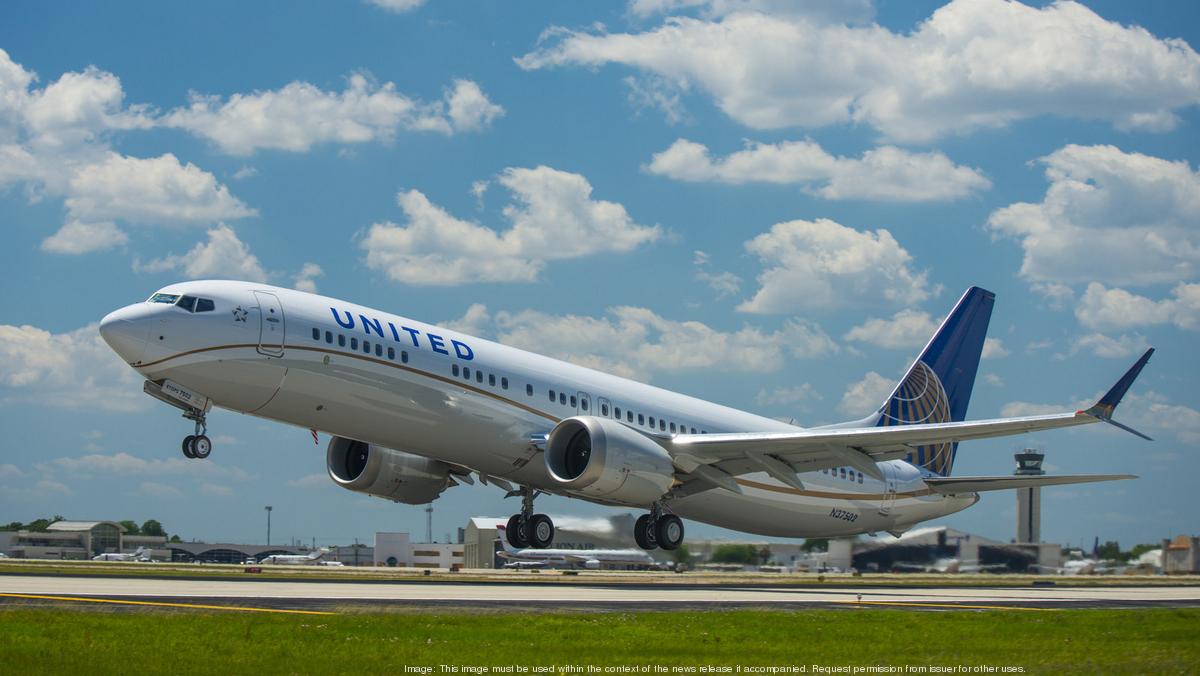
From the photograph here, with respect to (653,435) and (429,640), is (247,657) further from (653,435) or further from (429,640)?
(653,435)

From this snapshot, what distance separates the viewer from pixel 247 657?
1323 cm

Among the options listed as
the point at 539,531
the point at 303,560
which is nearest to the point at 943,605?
the point at 539,531

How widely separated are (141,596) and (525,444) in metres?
13.1

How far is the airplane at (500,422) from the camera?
28.1 m

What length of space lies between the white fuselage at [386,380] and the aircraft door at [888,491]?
20.1 feet

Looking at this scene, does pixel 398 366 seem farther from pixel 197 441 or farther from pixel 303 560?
pixel 303 560

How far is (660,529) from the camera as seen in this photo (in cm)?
3444

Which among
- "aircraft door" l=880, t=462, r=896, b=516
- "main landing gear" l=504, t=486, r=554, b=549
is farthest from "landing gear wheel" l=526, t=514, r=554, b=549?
"aircraft door" l=880, t=462, r=896, b=516

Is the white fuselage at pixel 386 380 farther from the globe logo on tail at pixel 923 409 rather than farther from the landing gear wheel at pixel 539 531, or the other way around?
the globe logo on tail at pixel 923 409

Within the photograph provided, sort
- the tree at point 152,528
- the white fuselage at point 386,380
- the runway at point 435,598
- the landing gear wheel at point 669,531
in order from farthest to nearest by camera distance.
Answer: the tree at point 152,528
the landing gear wheel at point 669,531
the white fuselage at point 386,380
the runway at point 435,598

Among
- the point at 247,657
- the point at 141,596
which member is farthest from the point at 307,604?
the point at 247,657

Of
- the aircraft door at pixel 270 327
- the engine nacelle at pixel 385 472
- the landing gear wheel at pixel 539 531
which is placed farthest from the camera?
the engine nacelle at pixel 385 472

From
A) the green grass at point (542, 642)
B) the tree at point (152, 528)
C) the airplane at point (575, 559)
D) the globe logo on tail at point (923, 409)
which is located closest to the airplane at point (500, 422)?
the globe logo on tail at point (923, 409)

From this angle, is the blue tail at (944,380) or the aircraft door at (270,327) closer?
the aircraft door at (270,327)
